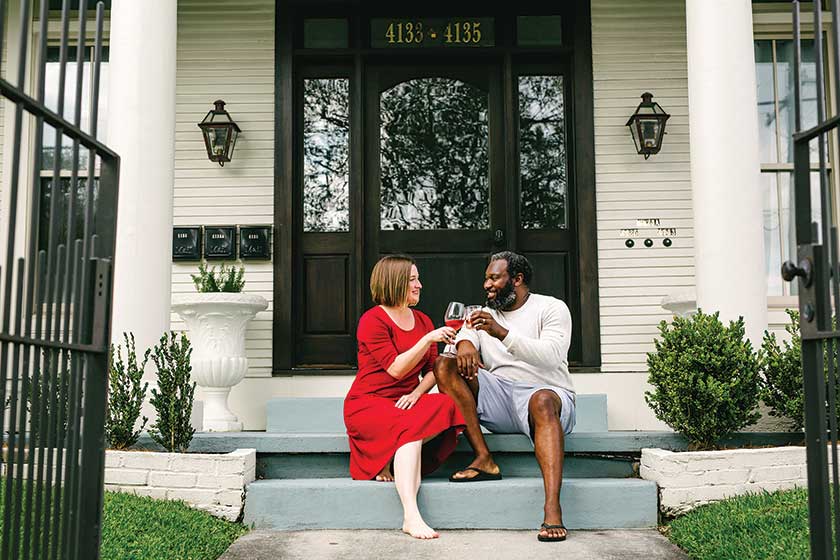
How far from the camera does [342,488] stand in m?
4.74

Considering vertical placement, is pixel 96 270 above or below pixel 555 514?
above

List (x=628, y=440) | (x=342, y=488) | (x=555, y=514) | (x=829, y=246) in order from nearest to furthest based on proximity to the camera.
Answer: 1. (x=829, y=246)
2. (x=555, y=514)
3. (x=342, y=488)
4. (x=628, y=440)

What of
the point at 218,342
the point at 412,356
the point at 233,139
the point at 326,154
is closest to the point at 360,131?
the point at 326,154

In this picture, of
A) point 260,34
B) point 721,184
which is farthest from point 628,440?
point 260,34

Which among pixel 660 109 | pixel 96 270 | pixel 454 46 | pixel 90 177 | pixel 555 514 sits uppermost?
pixel 454 46

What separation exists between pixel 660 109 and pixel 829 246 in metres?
4.81

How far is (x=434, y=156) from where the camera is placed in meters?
7.24

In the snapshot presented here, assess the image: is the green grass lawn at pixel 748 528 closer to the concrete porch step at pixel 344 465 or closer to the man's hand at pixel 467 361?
the concrete porch step at pixel 344 465

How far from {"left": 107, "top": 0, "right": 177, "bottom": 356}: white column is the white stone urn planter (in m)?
0.71

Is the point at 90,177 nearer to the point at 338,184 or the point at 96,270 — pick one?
the point at 96,270

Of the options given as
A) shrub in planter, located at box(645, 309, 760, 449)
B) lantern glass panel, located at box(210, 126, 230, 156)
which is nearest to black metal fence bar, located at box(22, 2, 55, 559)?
shrub in planter, located at box(645, 309, 760, 449)

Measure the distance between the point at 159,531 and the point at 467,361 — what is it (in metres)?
1.73

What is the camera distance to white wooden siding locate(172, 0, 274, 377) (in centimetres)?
696

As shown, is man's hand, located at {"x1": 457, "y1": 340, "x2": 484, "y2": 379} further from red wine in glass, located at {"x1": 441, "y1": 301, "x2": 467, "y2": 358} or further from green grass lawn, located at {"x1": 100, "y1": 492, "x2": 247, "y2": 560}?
green grass lawn, located at {"x1": 100, "y1": 492, "x2": 247, "y2": 560}
